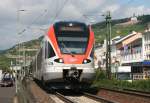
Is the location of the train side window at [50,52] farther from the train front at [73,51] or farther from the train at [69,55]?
the train front at [73,51]

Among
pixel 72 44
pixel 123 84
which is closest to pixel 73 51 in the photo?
pixel 72 44

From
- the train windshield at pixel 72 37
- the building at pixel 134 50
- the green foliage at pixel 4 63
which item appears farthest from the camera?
the green foliage at pixel 4 63

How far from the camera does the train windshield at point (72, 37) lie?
27172 mm

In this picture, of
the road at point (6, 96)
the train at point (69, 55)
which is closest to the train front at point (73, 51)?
the train at point (69, 55)

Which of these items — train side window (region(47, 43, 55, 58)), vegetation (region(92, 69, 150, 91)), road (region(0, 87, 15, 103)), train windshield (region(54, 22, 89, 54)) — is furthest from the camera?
vegetation (region(92, 69, 150, 91))

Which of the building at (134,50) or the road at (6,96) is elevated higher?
the building at (134,50)

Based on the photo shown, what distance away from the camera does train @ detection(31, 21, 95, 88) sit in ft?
87.8

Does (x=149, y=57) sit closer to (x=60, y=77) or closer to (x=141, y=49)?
(x=141, y=49)

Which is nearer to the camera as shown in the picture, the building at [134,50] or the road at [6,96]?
the road at [6,96]

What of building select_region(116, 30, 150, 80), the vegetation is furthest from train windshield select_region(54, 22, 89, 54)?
building select_region(116, 30, 150, 80)

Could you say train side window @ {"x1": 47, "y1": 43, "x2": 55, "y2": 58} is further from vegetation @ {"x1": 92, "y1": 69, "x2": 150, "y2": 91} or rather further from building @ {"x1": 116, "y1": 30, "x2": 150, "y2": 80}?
building @ {"x1": 116, "y1": 30, "x2": 150, "y2": 80}

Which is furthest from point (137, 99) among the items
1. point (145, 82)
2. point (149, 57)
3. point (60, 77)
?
point (149, 57)

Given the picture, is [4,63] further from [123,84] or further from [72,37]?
[72,37]

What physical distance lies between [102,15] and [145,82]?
20.1 meters
